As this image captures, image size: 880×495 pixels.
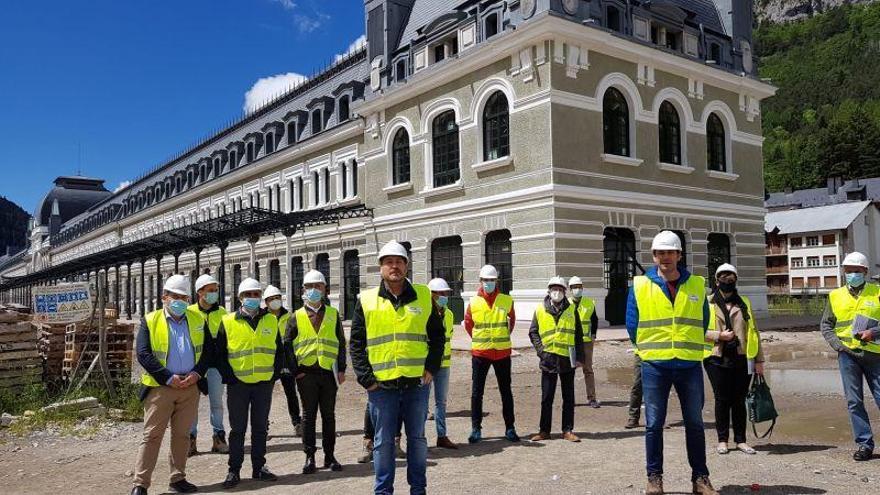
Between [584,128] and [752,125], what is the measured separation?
10018 mm

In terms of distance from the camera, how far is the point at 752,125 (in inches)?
1136

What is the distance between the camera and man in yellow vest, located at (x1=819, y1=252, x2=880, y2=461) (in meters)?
7.13

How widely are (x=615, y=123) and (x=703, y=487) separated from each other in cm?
1981

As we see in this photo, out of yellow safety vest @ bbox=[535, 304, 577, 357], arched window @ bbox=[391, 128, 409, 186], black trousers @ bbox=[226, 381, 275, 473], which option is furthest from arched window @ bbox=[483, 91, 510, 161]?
black trousers @ bbox=[226, 381, 275, 473]

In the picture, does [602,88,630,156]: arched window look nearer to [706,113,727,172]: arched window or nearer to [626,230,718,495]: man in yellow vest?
[706,113,727,172]: arched window

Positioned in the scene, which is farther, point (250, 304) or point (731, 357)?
point (250, 304)

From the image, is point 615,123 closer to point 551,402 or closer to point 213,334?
point 551,402

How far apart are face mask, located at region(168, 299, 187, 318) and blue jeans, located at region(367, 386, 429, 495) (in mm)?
Result: 2451

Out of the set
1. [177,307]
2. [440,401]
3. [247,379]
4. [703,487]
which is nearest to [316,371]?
[247,379]

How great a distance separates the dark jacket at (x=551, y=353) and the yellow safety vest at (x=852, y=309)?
2840 mm

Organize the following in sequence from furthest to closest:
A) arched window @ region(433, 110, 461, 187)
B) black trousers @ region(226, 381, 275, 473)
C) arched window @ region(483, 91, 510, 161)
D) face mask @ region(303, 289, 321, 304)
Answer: arched window @ region(433, 110, 461, 187), arched window @ region(483, 91, 510, 161), face mask @ region(303, 289, 321, 304), black trousers @ region(226, 381, 275, 473)

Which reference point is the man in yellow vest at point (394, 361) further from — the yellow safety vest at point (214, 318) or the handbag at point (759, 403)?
the handbag at point (759, 403)

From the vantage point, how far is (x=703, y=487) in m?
5.81

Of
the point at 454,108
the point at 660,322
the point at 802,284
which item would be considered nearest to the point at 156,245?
the point at 454,108
